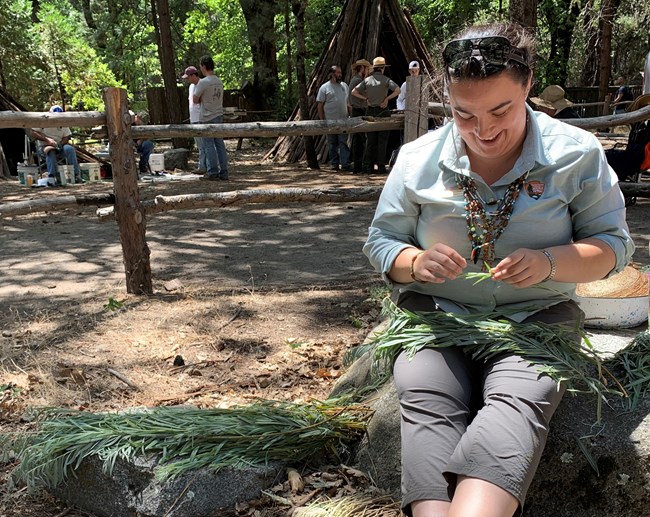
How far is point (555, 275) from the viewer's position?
1864 millimetres

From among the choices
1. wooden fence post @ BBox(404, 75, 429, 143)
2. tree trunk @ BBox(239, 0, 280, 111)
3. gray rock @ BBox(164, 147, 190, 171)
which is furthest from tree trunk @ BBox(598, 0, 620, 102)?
wooden fence post @ BBox(404, 75, 429, 143)

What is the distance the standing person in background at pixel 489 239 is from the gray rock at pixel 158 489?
644 millimetres

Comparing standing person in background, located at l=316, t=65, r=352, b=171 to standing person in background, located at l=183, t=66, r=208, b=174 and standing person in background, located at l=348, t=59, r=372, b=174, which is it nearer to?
standing person in background, located at l=348, t=59, r=372, b=174

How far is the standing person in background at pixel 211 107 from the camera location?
10.5 m

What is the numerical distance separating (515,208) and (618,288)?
1106 millimetres

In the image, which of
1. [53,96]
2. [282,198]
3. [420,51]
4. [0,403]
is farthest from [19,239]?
[53,96]

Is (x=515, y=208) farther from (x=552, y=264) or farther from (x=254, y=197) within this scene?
(x=254, y=197)

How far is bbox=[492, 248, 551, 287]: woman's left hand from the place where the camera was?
178 centimetres

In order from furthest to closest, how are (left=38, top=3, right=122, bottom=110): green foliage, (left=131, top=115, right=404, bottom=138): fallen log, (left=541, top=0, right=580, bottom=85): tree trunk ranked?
(left=541, top=0, right=580, bottom=85): tree trunk < (left=38, top=3, right=122, bottom=110): green foliage < (left=131, top=115, right=404, bottom=138): fallen log

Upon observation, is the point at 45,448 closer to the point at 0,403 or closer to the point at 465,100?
the point at 0,403

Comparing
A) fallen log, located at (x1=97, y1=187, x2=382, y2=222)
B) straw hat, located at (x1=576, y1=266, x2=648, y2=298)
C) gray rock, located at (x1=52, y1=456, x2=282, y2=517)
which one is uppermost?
fallen log, located at (x1=97, y1=187, x2=382, y2=222)

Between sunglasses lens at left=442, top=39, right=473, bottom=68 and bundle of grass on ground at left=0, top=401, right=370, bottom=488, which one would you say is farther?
bundle of grass on ground at left=0, top=401, right=370, bottom=488

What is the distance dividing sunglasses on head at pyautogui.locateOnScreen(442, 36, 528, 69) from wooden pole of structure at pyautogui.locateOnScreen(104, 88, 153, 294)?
2.77 metres

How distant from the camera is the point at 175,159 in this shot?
41.7 feet
